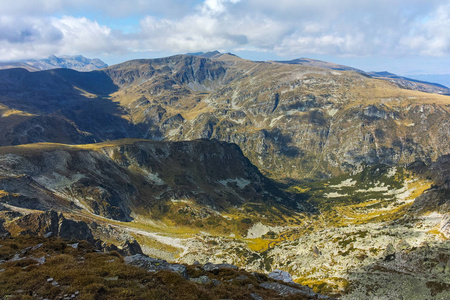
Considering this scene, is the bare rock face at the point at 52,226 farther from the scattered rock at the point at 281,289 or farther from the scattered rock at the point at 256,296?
the scattered rock at the point at 256,296

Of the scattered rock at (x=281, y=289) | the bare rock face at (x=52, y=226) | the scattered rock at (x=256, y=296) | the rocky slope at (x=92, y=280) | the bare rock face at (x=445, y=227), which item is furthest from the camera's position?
the bare rock face at (x=52, y=226)

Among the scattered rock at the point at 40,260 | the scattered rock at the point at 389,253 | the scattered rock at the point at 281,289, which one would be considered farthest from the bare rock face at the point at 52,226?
the scattered rock at the point at 389,253

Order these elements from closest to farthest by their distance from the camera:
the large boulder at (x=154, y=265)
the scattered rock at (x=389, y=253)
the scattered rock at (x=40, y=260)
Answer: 1. the scattered rock at (x=40, y=260)
2. the large boulder at (x=154, y=265)
3. the scattered rock at (x=389, y=253)

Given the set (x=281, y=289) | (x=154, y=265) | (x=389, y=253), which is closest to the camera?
(x=154, y=265)

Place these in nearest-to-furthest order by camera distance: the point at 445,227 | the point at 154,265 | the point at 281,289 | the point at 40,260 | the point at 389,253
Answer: the point at 40,260, the point at 154,265, the point at 281,289, the point at 389,253, the point at 445,227

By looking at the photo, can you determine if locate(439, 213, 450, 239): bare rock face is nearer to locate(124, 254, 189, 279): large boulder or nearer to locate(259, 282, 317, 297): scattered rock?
locate(259, 282, 317, 297): scattered rock

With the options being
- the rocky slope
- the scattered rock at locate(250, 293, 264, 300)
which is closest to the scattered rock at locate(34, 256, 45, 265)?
the rocky slope

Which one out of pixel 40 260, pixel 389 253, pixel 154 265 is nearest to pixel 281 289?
pixel 154 265

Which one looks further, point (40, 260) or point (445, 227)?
point (445, 227)

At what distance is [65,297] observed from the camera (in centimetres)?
1958

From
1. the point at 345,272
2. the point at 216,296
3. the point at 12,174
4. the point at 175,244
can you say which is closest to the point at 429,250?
the point at 345,272

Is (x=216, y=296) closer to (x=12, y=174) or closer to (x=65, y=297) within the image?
(x=65, y=297)

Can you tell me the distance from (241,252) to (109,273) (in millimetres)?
176000

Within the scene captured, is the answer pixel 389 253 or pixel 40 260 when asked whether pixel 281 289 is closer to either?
pixel 40 260
